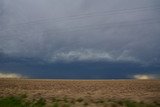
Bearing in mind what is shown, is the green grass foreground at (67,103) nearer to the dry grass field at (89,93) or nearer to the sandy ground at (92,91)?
the dry grass field at (89,93)

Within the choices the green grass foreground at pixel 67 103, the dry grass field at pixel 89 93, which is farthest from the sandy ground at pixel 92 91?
the green grass foreground at pixel 67 103

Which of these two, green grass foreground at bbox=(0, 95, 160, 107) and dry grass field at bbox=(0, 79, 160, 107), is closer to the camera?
green grass foreground at bbox=(0, 95, 160, 107)

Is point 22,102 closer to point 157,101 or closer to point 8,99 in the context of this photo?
point 8,99

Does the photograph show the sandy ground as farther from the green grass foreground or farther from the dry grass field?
the green grass foreground

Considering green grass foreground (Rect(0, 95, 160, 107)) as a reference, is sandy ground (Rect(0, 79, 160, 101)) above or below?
above

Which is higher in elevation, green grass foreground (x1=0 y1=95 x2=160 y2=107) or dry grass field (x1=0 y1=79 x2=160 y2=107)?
dry grass field (x1=0 y1=79 x2=160 y2=107)

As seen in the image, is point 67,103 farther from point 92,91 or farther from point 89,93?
point 92,91

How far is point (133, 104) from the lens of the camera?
51.8 metres

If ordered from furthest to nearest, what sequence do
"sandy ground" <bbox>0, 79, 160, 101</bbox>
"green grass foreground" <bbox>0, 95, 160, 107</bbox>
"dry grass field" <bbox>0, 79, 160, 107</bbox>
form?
1. "sandy ground" <bbox>0, 79, 160, 101</bbox>
2. "dry grass field" <bbox>0, 79, 160, 107</bbox>
3. "green grass foreground" <bbox>0, 95, 160, 107</bbox>

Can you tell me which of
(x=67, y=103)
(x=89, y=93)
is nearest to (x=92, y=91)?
(x=89, y=93)

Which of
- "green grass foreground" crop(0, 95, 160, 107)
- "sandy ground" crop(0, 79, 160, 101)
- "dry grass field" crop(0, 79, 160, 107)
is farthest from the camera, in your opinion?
"sandy ground" crop(0, 79, 160, 101)

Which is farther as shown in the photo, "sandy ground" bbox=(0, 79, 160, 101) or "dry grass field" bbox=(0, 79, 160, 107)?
"sandy ground" bbox=(0, 79, 160, 101)

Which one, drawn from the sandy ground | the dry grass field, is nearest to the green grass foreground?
the dry grass field

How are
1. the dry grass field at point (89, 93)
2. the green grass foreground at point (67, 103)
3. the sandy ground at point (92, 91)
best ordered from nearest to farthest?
the green grass foreground at point (67, 103), the dry grass field at point (89, 93), the sandy ground at point (92, 91)
